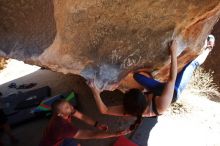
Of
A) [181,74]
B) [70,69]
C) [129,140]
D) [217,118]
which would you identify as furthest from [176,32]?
[217,118]

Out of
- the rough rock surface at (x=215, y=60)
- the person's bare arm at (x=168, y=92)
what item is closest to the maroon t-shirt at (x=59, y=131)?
the person's bare arm at (x=168, y=92)

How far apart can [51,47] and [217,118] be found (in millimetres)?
3112

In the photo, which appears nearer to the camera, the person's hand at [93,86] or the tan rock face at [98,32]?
the person's hand at [93,86]

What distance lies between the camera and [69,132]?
3607 millimetres

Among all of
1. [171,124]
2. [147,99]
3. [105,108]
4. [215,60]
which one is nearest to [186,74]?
[147,99]

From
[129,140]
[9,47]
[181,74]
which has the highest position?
[9,47]

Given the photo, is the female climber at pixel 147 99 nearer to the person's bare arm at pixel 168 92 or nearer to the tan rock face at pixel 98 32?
the person's bare arm at pixel 168 92

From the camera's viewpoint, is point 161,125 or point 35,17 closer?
point 35,17

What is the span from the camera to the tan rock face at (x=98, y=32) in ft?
12.7

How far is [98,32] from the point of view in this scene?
159 inches

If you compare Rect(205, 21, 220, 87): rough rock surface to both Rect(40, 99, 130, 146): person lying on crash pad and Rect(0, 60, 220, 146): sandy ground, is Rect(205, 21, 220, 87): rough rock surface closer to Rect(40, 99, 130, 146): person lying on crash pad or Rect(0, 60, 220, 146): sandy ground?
Rect(0, 60, 220, 146): sandy ground

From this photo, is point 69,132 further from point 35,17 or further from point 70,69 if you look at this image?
point 35,17

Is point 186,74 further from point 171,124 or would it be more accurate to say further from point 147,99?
point 171,124

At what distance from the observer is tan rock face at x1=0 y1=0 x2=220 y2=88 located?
12.7 ft
